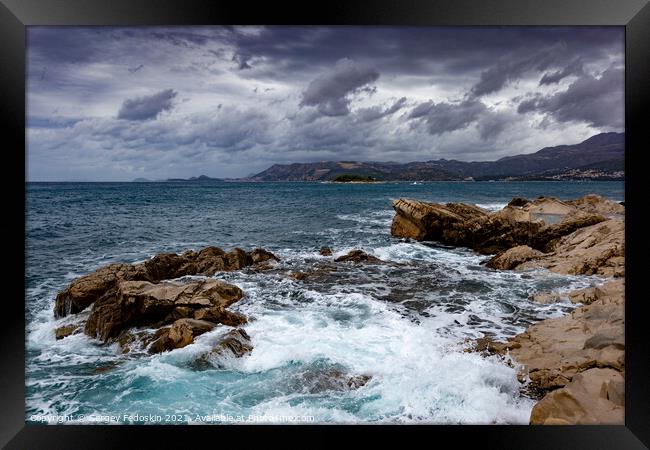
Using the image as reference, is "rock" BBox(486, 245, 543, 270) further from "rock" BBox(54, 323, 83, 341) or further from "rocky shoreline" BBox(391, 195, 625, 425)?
"rock" BBox(54, 323, 83, 341)

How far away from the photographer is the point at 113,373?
421 centimetres

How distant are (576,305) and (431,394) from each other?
3.37 meters

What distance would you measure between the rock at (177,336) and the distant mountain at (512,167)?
177 inches

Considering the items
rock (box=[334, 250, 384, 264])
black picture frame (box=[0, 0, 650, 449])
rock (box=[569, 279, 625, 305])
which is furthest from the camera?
rock (box=[334, 250, 384, 264])

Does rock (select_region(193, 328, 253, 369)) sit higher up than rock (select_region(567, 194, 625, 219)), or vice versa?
rock (select_region(567, 194, 625, 219))

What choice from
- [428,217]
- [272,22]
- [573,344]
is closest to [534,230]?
[428,217]

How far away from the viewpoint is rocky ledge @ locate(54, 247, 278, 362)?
4684 mm

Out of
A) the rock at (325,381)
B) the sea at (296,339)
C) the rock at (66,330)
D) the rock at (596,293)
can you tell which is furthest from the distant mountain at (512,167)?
the rock at (66,330)

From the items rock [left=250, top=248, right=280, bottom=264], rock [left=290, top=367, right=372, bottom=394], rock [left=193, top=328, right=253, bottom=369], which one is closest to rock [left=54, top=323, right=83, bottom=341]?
rock [left=193, top=328, right=253, bottom=369]

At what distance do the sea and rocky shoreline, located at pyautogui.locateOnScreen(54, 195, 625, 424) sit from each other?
164 millimetres
